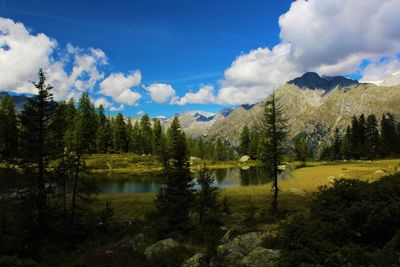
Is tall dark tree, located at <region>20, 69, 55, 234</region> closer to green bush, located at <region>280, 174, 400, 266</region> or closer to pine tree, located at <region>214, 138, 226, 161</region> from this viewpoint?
green bush, located at <region>280, 174, 400, 266</region>

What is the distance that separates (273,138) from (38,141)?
25.5 m

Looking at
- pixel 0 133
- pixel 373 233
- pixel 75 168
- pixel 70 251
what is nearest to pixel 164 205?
pixel 70 251

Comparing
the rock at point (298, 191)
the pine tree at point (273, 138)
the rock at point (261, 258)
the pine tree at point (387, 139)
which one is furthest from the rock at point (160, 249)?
the pine tree at point (387, 139)

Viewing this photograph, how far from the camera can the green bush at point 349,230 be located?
10414 mm

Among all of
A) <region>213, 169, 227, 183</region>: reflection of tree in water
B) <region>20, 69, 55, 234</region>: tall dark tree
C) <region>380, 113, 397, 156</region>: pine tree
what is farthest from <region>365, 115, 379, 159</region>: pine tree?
<region>20, 69, 55, 234</region>: tall dark tree

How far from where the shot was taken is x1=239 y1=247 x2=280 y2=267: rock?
13.3m

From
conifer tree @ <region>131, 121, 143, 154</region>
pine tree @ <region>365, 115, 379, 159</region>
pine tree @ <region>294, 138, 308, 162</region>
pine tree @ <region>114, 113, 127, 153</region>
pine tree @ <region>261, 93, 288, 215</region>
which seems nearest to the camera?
pine tree @ <region>261, 93, 288, 215</region>

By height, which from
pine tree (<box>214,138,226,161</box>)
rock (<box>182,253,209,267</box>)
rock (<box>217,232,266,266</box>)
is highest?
pine tree (<box>214,138,226,161</box>)

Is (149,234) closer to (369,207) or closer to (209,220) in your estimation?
(209,220)

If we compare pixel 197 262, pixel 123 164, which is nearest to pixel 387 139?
pixel 123 164

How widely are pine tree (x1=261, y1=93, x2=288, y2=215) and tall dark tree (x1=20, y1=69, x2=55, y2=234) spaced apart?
2407 centimetres

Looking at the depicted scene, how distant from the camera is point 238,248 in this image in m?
16.4

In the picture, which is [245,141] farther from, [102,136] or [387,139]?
[102,136]

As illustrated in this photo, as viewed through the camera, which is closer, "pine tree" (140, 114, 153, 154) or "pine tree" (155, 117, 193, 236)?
"pine tree" (155, 117, 193, 236)
